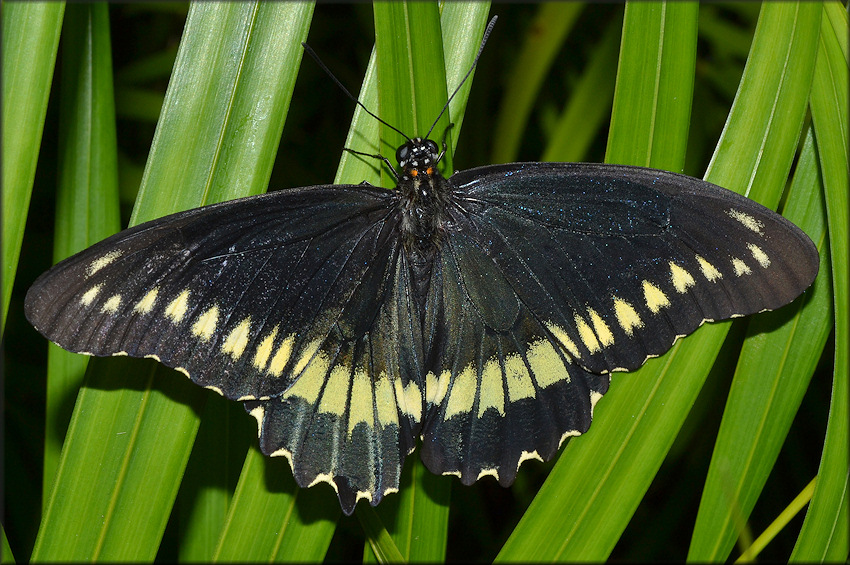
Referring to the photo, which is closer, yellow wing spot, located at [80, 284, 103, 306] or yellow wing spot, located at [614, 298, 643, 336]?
yellow wing spot, located at [80, 284, 103, 306]

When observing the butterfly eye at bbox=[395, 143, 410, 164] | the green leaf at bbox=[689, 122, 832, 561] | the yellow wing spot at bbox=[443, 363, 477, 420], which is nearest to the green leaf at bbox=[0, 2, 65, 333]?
the butterfly eye at bbox=[395, 143, 410, 164]

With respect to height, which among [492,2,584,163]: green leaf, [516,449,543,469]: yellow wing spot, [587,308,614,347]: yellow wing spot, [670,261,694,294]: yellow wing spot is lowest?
[516,449,543,469]: yellow wing spot

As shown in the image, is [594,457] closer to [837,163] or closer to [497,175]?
[497,175]

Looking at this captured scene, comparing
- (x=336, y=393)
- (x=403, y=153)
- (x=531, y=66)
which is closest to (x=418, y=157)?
(x=403, y=153)

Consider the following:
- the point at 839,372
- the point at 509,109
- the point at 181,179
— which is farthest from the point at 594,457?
the point at 509,109

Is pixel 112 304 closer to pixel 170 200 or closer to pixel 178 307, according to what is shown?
pixel 178 307

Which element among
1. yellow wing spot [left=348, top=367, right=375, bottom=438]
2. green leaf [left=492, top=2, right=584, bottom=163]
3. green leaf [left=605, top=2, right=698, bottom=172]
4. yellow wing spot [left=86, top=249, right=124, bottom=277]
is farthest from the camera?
green leaf [left=492, top=2, right=584, bottom=163]

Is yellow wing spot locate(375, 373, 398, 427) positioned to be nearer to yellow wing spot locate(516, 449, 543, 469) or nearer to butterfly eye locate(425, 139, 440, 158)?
yellow wing spot locate(516, 449, 543, 469)
